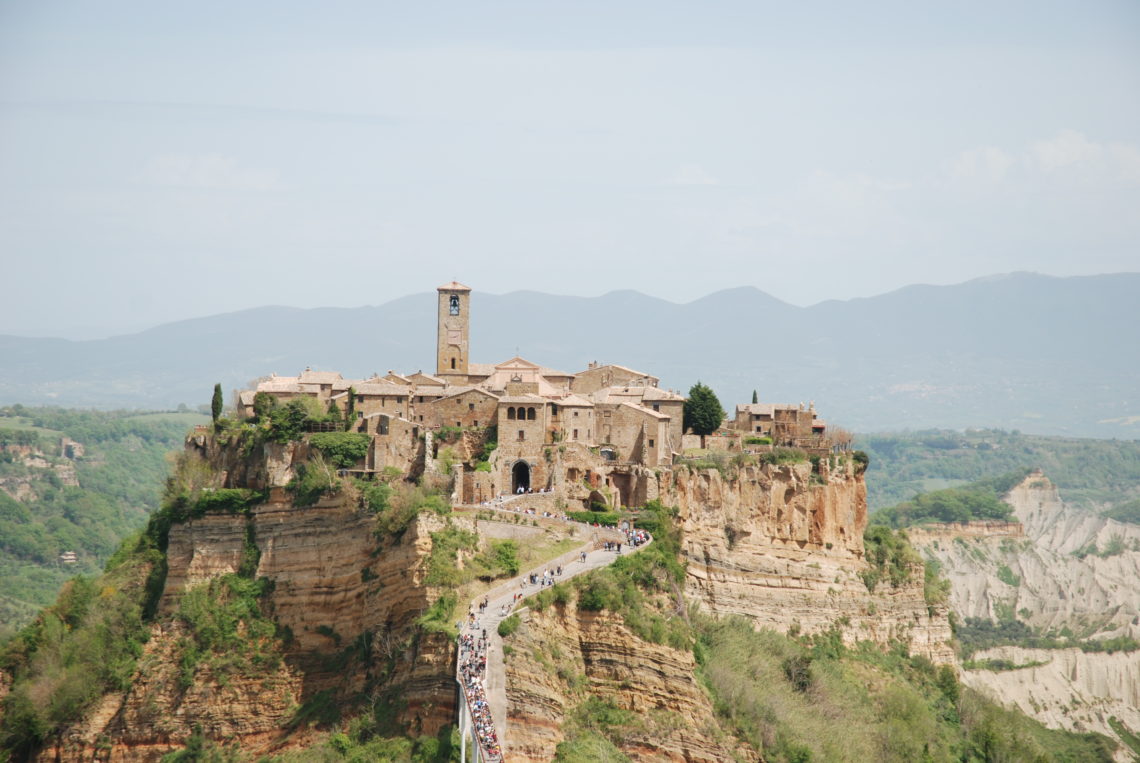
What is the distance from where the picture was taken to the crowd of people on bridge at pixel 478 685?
1838 inches

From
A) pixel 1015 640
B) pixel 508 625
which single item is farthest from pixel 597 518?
pixel 1015 640

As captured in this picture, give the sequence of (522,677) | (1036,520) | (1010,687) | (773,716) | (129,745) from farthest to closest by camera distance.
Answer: (1036,520), (1010,687), (129,745), (773,716), (522,677)

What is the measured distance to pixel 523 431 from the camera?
66875 mm

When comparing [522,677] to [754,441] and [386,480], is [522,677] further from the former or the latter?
[754,441]

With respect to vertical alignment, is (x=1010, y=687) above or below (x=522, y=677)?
below

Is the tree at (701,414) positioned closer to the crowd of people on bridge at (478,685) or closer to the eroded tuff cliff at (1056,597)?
the crowd of people on bridge at (478,685)

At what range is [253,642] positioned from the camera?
6356 cm

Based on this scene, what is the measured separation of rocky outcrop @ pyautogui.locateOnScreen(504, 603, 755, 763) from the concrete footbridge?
86cm

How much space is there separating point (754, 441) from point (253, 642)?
25239 millimetres

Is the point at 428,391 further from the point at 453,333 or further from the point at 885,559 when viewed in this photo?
the point at 885,559

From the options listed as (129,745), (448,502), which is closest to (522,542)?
(448,502)

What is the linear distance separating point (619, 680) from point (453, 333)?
25.0m

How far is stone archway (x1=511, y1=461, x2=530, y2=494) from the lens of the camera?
6650 cm

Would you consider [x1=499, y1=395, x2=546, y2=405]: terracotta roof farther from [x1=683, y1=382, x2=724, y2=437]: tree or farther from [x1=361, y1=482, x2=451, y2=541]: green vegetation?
[x1=683, y1=382, x2=724, y2=437]: tree
